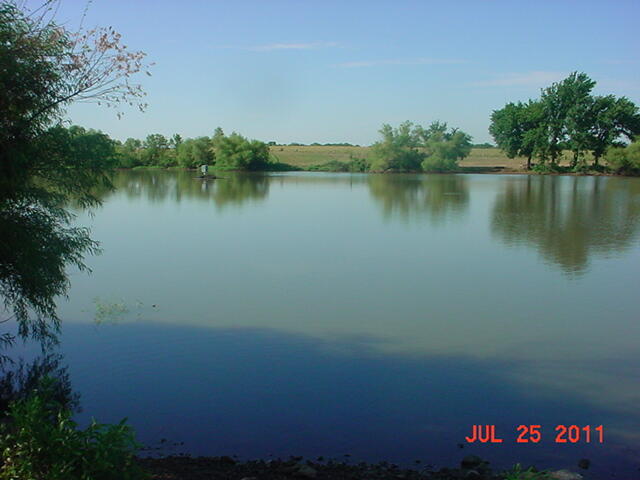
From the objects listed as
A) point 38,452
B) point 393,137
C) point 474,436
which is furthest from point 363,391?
point 393,137

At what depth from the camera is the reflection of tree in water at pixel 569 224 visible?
17594mm

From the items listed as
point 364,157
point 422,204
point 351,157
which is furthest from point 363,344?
point 351,157

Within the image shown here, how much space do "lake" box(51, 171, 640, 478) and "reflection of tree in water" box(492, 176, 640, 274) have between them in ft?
0.76

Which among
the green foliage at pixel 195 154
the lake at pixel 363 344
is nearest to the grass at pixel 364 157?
the green foliage at pixel 195 154

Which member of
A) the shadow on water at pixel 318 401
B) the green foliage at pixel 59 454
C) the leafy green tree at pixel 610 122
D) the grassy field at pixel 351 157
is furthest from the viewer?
the grassy field at pixel 351 157

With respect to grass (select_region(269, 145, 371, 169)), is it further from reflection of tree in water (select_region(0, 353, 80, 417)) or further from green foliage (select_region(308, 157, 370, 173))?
reflection of tree in water (select_region(0, 353, 80, 417))

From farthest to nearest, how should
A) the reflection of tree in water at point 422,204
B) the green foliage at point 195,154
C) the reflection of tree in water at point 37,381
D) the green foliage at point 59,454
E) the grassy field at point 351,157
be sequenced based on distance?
the grassy field at point 351,157 < the green foliage at point 195,154 < the reflection of tree in water at point 422,204 < the reflection of tree in water at point 37,381 < the green foliage at point 59,454

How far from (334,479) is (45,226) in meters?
5.41

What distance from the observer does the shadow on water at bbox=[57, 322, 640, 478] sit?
18.7 ft

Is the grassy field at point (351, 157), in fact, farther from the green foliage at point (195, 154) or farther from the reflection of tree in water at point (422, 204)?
the reflection of tree in water at point (422, 204)

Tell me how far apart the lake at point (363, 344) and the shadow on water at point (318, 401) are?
0.03 meters

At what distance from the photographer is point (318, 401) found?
6.73 metres

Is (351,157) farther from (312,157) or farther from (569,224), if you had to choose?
(569,224)

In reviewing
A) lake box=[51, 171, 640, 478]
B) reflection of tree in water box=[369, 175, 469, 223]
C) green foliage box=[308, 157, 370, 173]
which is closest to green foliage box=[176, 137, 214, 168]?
green foliage box=[308, 157, 370, 173]
